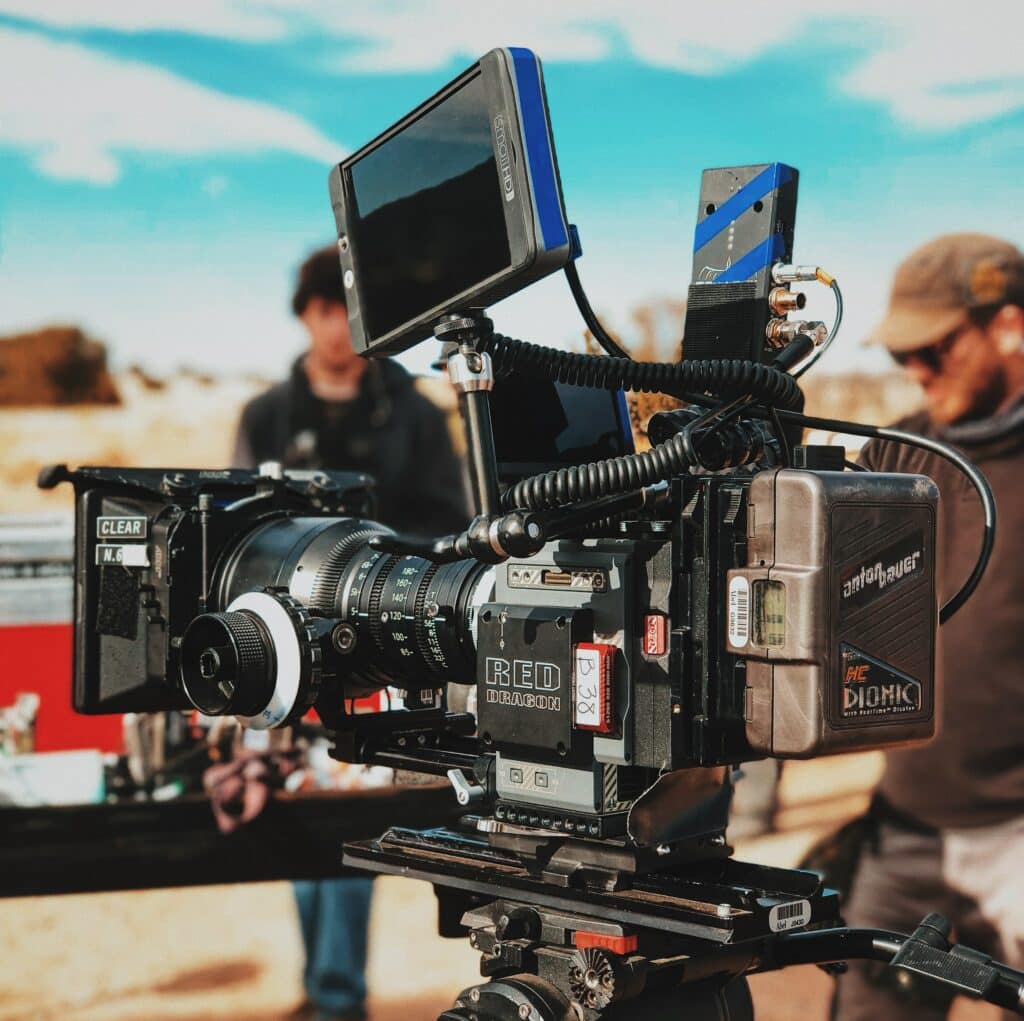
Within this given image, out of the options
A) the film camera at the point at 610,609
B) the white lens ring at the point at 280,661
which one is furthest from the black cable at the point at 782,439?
the white lens ring at the point at 280,661

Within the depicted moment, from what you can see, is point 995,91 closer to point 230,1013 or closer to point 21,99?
point 21,99

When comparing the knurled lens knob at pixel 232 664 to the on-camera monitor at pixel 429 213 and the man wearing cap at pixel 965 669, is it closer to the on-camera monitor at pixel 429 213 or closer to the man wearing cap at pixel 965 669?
the on-camera monitor at pixel 429 213

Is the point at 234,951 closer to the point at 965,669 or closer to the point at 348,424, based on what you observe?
the point at 348,424

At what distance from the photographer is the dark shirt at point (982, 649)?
3.18 meters

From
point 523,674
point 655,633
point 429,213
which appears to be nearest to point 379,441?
point 429,213

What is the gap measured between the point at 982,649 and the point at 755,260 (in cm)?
175

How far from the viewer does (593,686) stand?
157 cm

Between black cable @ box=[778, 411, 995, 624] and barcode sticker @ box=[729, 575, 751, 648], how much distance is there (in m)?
0.28

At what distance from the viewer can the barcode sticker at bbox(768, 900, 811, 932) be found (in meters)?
1.54

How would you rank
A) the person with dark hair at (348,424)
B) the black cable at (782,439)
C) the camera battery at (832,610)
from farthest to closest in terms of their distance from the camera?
the person with dark hair at (348,424) → the black cable at (782,439) → the camera battery at (832,610)

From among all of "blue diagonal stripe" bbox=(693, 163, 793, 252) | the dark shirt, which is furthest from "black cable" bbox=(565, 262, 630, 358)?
the dark shirt

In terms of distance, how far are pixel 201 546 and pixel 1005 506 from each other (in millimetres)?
1921

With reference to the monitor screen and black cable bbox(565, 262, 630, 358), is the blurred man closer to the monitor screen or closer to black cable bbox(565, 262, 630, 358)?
the monitor screen

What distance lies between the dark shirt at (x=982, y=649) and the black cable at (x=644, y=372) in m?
1.63
